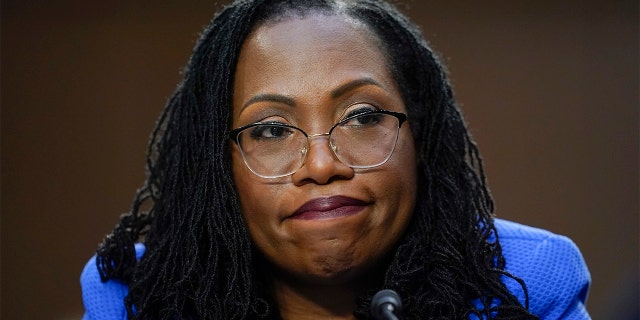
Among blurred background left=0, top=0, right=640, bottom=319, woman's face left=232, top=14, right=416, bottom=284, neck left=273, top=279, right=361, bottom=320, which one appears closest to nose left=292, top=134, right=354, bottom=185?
woman's face left=232, top=14, right=416, bottom=284

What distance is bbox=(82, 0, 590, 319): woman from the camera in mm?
1541

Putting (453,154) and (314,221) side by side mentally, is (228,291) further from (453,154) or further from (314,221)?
(453,154)

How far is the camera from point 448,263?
1.64 m

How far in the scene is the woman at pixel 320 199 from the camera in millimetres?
1541

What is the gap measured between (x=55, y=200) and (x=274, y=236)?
1771 millimetres

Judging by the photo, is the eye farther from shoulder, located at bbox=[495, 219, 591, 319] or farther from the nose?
shoulder, located at bbox=[495, 219, 591, 319]

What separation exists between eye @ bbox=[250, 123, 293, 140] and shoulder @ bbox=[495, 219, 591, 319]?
0.55 meters

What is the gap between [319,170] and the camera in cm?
149

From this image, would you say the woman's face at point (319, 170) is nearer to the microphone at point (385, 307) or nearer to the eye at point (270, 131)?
the eye at point (270, 131)

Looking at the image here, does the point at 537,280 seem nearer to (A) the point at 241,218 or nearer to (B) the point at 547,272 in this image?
(B) the point at 547,272

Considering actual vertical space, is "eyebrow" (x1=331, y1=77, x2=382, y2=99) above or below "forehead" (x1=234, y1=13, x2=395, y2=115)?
below

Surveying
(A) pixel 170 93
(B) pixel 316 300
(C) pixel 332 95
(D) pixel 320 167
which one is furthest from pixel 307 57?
(A) pixel 170 93

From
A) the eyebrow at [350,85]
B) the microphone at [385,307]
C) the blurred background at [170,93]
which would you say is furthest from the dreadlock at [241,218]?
the blurred background at [170,93]

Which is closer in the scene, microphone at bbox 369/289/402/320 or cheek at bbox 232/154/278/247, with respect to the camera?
microphone at bbox 369/289/402/320
